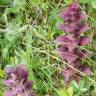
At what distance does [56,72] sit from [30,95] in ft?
1.17

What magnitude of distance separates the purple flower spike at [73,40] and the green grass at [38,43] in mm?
55

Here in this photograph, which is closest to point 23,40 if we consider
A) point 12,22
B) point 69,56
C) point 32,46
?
point 32,46

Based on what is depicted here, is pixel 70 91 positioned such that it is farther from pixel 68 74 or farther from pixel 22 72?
pixel 22 72

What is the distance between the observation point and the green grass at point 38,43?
2271 mm

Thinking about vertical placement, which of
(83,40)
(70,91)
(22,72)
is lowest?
(70,91)

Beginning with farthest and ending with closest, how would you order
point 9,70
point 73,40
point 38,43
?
point 38,43, point 73,40, point 9,70

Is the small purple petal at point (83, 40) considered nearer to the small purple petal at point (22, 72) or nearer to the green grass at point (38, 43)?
→ the green grass at point (38, 43)

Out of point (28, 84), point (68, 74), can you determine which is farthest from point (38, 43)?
point (28, 84)

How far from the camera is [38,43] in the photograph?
8.31 feet

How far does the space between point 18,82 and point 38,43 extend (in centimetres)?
56

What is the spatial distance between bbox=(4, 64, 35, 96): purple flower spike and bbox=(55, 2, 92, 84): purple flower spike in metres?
0.25

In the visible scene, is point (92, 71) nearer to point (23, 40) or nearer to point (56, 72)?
point (56, 72)

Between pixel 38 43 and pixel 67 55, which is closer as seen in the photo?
pixel 67 55

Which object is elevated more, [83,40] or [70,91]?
[83,40]
